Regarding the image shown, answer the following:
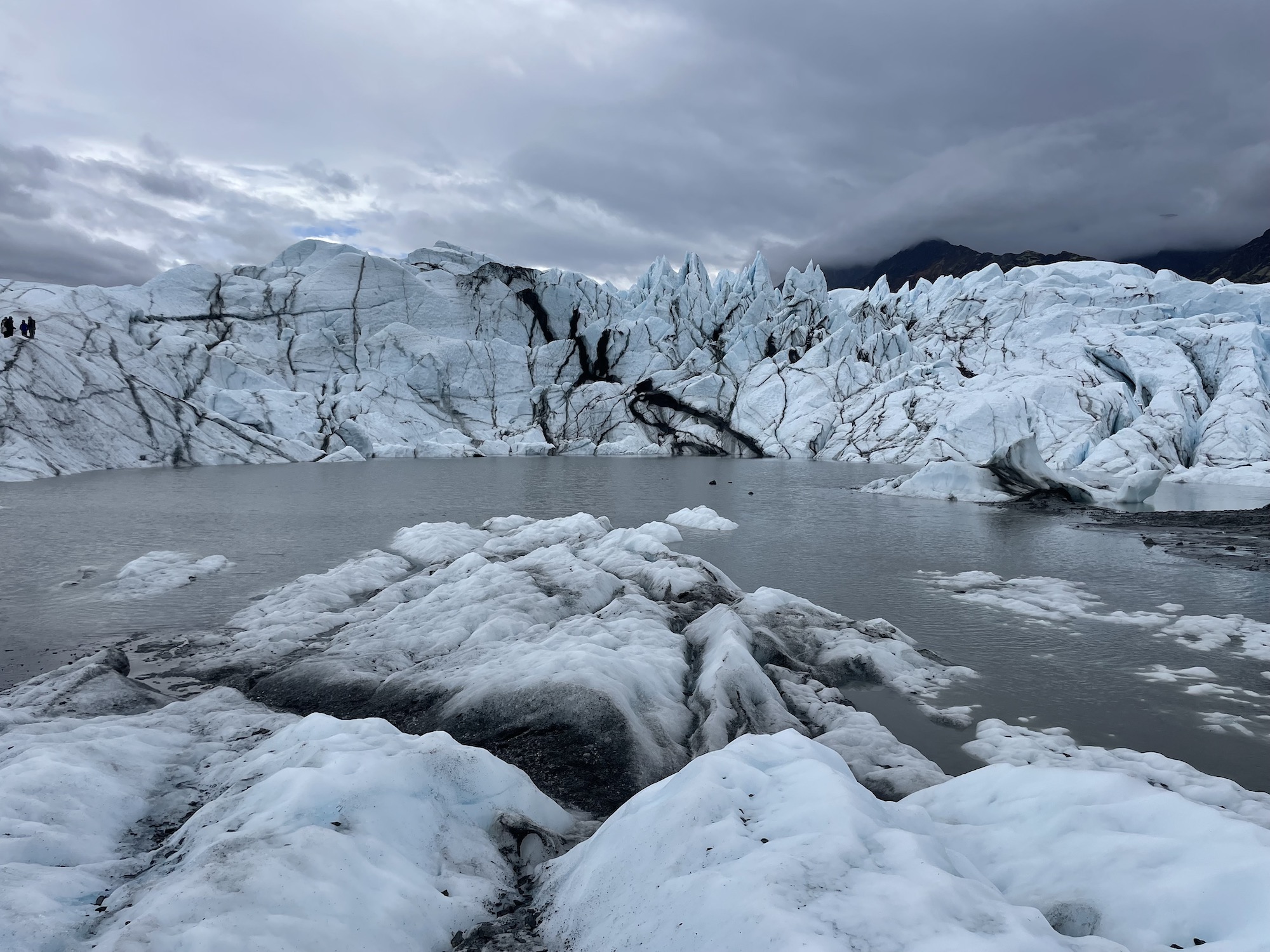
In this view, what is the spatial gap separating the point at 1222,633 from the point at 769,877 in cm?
1351

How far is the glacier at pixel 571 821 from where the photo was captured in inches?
135

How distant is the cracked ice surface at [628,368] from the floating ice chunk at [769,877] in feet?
117

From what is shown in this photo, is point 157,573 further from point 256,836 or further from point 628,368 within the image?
point 628,368

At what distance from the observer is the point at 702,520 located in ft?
82.4

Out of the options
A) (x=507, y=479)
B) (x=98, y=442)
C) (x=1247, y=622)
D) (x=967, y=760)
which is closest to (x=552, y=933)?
(x=967, y=760)

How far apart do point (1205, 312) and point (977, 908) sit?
89.0 metres

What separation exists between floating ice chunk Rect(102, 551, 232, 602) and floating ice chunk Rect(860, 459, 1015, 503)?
3182 centimetres

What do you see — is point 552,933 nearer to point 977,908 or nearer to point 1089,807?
point 977,908

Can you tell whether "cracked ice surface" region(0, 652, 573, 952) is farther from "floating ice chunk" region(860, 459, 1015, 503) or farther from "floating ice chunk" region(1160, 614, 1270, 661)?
"floating ice chunk" region(860, 459, 1015, 503)

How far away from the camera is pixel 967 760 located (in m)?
7.94

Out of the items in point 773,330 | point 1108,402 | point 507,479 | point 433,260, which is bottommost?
point 507,479

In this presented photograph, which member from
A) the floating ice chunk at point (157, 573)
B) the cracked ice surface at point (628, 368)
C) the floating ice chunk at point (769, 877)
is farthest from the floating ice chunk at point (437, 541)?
the cracked ice surface at point (628, 368)

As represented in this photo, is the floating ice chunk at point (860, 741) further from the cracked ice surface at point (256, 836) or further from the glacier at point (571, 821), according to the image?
the cracked ice surface at point (256, 836)

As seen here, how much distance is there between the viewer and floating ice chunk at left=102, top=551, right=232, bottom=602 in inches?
568
